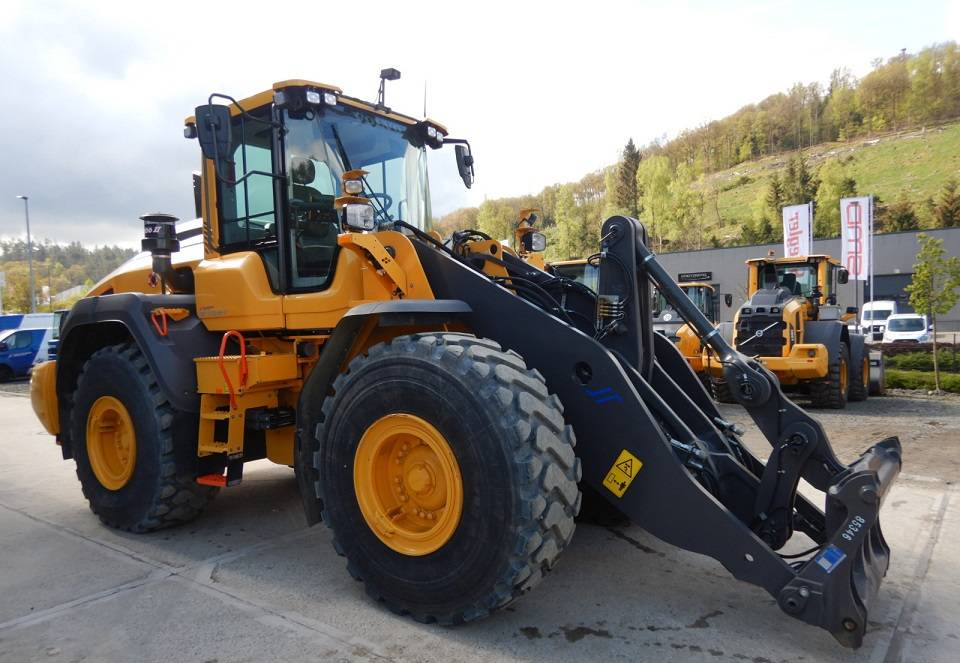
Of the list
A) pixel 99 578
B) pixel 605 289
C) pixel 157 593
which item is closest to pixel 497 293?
pixel 605 289

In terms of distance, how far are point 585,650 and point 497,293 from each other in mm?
1685

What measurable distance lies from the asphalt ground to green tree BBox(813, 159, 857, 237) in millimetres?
55263

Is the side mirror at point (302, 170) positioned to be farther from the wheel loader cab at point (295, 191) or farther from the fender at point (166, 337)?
the fender at point (166, 337)

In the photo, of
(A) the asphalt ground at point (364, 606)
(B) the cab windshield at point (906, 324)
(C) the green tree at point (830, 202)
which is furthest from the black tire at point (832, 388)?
(C) the green tree at point (830, 202)

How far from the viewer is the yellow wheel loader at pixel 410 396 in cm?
281

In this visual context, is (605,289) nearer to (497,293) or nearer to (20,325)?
(497,293)

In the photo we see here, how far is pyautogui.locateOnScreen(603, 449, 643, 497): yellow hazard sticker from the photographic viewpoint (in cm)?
299

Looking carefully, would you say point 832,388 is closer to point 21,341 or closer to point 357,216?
point 357,216

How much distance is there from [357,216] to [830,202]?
5979 centimetres

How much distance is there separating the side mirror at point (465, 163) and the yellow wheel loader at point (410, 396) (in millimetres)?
24

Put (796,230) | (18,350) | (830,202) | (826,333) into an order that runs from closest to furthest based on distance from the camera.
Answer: (826,333), (18,350), (796,230), (830,202)

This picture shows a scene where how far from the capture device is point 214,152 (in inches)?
149

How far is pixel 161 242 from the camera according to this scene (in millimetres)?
4855

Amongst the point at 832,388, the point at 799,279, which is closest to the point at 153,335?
the point at 832,388
